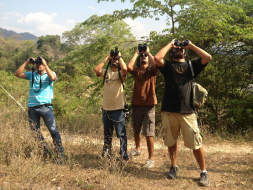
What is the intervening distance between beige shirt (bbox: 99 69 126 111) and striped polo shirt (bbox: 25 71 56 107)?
1001mm

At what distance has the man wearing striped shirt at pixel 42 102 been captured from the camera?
353 cm

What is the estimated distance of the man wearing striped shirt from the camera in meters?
3.53

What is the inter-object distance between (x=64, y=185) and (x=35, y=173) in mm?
441

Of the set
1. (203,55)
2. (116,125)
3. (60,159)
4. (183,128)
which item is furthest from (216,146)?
(60,159)

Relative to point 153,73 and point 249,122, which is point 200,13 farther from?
point 249,122

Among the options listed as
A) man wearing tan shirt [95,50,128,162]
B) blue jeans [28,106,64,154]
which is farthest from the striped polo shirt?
man wearing tan shirt [95,50,128,162]

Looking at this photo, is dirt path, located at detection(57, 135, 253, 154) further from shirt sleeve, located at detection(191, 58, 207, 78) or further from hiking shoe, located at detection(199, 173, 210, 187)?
shirt sleeve, located at detection(191, 58, 207, 78)

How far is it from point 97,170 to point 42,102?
4.68 feet

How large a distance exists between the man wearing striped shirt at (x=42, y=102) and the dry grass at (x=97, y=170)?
0.63 ft

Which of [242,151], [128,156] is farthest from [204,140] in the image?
[128,156]

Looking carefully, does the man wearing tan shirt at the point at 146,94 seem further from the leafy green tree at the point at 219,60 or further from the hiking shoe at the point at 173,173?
the leafy green tree at the point at 219,60

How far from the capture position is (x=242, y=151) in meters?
4.54

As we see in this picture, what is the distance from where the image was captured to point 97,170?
3381 mm

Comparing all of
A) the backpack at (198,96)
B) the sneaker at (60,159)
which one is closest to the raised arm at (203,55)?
the backpack at (198,96)
